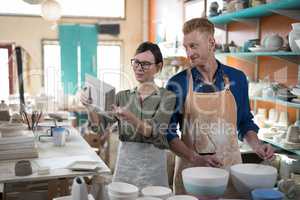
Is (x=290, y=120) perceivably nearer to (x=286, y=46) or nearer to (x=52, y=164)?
(x=286, y=46)

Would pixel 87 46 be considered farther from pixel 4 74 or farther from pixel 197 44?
pixel 197 44

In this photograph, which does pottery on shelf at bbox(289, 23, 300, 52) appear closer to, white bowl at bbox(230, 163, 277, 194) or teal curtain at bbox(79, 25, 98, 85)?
white bowl at bbox(230, 163, 277, 194)

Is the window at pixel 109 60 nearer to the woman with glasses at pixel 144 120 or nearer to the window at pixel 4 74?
the window at pixel 4 74

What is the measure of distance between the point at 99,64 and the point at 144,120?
5927 mm

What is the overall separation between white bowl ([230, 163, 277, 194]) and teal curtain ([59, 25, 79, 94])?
6219mm

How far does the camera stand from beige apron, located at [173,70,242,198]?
2.10 metres

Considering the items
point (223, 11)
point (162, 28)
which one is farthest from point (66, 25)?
point (223, 11)

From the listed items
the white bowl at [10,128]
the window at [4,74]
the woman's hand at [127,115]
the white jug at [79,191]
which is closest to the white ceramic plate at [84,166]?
the white bowl at [10,128]

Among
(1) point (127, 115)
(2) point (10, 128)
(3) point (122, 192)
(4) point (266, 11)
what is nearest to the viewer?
(3) point (122, 192)

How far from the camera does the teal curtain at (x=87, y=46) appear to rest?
7477 millimetres

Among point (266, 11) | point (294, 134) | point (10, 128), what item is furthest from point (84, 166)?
point (266, 11)

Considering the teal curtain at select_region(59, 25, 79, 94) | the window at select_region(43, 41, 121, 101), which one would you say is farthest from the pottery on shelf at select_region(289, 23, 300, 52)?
the teal curtain at select_region(59, 25, 79, 94)

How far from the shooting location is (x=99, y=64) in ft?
25.6

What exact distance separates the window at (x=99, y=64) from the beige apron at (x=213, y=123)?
5.23m
